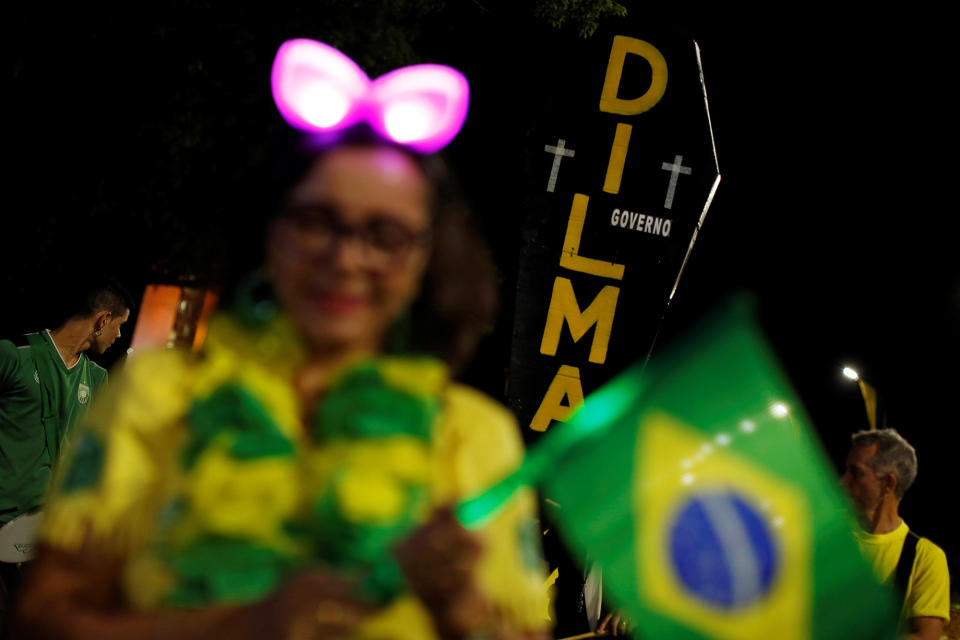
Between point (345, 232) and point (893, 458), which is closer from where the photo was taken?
point (345, 232)

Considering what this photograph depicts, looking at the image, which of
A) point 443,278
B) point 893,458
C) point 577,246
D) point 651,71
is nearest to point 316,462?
point 443,278

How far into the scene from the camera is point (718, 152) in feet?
31.4

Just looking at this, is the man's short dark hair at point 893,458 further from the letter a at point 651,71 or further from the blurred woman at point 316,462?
the blurred woman at point 316,462

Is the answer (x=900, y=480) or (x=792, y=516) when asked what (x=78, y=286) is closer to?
(x=900, y=480)

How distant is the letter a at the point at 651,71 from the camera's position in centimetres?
470

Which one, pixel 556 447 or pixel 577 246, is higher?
pixel 577 246

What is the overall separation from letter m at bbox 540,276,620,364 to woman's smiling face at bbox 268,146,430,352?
3.40 metres

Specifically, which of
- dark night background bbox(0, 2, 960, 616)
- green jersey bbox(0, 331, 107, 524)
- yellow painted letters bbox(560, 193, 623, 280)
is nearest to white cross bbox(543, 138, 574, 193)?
yellow painted letters bbox(560, 193, 623, 280)

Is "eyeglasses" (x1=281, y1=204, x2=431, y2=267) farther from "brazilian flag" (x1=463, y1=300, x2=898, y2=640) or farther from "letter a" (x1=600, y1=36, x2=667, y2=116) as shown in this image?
"letter a" (x1=600, y1=36, x2=667, y2=116)

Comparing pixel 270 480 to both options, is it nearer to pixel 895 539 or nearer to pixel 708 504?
pixel 708 504

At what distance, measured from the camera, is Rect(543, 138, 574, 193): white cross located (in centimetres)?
470

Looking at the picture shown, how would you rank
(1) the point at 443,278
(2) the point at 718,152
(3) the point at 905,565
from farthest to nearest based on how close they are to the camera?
(2) the point at 718,152, (3) the point at 905,565, (1) the point at 443,278

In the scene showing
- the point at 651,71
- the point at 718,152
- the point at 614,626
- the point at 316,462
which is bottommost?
the point at 614,626

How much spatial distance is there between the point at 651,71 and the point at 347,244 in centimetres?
383
